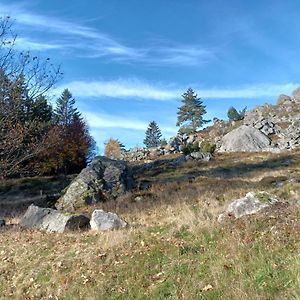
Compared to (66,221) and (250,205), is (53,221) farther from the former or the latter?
(250,205)

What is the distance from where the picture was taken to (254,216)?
29.2 ft

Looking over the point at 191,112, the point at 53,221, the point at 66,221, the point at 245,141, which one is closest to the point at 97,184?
the point at 53,221

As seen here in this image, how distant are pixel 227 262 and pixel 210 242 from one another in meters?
1.42

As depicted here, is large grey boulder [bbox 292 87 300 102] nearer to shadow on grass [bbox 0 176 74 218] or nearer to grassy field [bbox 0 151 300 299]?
shadow on grass [bbox 0 176 74 218]

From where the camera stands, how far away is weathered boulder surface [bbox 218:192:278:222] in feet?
33.2

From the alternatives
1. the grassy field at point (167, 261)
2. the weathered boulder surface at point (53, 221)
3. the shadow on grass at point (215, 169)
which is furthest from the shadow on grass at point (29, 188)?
the grassy field at point (167, 261)

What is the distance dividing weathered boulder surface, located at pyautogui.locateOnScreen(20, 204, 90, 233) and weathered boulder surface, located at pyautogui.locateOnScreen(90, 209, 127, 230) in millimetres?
610

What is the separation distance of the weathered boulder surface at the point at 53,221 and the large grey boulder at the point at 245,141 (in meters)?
39.4

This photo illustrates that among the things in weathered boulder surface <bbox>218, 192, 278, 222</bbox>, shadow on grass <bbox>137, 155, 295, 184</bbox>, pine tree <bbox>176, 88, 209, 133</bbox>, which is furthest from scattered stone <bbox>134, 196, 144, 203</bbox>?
pine tree <bbox>176, 88, 209, 133</bbox>

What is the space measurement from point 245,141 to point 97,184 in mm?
35652

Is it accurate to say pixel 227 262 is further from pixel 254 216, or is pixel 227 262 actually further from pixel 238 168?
pixel 238 168

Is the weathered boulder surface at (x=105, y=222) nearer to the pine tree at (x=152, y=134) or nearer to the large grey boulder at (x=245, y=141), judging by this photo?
the large grey boulder at (x=245, y=141)

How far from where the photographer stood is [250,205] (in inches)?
409

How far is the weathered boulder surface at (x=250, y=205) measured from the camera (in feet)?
Result: 33.2
